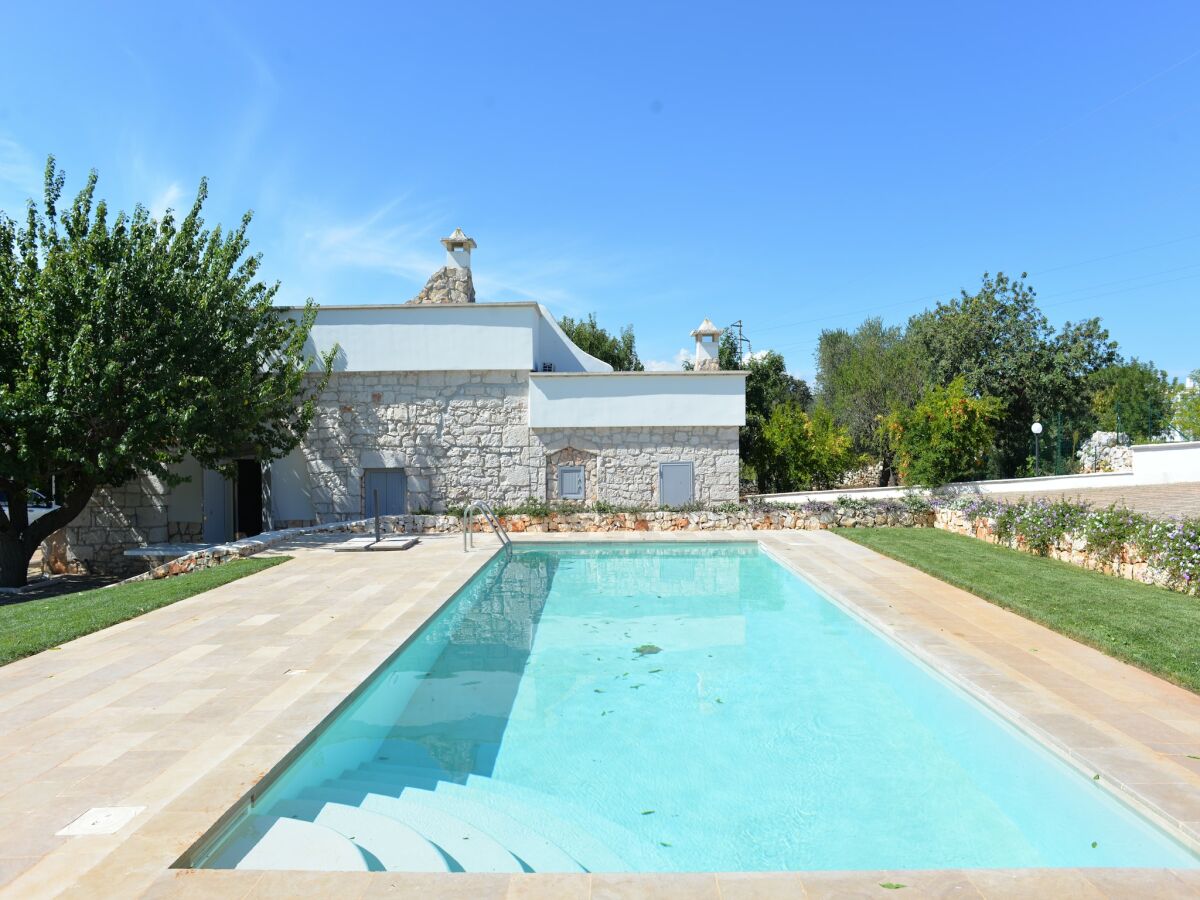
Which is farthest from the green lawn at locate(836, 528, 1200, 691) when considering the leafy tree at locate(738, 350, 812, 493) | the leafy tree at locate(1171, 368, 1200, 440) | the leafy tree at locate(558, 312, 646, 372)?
the leafy tree at locate(558, 312, 646, 372)

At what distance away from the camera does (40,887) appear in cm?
272

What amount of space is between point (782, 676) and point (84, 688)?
5.59m

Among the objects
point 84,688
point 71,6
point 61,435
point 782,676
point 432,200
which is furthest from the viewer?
point 432,200

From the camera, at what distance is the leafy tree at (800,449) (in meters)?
20.9

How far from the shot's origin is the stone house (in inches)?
680

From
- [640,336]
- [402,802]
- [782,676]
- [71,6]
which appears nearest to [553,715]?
[402,802]

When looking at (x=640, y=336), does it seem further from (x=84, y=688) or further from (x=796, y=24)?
(x=84, y=688)

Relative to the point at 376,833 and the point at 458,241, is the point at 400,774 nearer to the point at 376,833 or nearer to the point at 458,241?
the point at 376,833

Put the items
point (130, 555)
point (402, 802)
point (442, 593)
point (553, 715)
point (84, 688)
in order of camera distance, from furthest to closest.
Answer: point (130, 555)
point (442, 593)
point (553, 715)
point (84, 688)
point (402, 802)

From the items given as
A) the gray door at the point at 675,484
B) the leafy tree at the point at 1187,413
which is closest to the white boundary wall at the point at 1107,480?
the gray door at the point at 675,484

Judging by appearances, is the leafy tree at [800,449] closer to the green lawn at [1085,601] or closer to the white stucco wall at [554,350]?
the white stucco wall at [554,350]

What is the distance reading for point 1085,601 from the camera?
303 inches

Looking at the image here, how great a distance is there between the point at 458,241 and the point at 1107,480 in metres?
18.2

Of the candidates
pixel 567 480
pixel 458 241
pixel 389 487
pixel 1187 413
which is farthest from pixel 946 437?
pixel 1187 413
